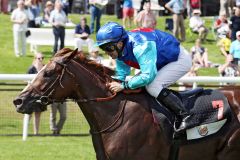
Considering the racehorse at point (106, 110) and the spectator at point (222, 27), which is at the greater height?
the racehorse at point (106, 110)

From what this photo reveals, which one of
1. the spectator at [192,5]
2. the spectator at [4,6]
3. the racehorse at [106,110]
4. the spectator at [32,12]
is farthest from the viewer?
the spectator at [4,6]

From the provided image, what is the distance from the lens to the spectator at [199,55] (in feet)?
60.7

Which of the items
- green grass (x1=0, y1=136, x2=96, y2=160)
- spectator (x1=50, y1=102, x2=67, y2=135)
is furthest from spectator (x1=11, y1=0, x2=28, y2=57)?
green grass (x1=0, y1=136, x2=96, y2=160)

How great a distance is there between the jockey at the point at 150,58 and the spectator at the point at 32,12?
15.8 metres

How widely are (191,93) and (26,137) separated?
5006mm

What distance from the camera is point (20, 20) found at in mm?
19203

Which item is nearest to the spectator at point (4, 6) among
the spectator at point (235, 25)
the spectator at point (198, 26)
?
the spectator at point (198, 26)

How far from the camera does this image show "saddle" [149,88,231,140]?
6.47 meters

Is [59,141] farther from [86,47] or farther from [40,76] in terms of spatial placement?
[86,47]

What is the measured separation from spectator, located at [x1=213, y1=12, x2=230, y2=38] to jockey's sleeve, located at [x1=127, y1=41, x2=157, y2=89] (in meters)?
14.8

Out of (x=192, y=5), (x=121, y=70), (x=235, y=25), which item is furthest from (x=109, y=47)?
(x=192, y=5)

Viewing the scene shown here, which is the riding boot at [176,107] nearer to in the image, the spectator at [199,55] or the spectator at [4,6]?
the spectator at [199,55]

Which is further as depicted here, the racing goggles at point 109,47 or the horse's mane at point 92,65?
the horse's mane at point 92,65

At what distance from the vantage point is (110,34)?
6.31 m
